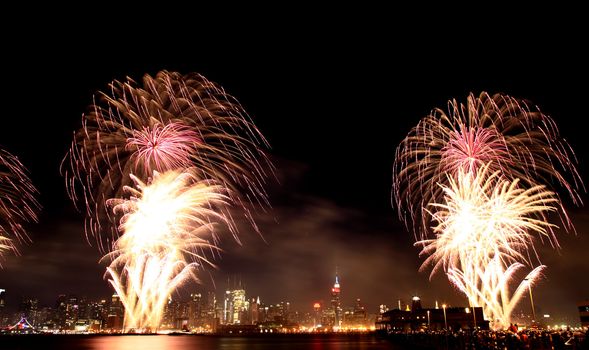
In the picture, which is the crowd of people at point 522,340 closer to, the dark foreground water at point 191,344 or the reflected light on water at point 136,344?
the dark foreground water at point 191,344

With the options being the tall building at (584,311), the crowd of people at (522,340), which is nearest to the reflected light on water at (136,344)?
the crowd of people at (522,340)

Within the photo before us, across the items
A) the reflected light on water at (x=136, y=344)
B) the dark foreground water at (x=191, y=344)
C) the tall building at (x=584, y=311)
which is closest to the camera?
the reflected light on water at (x=136, y=344)

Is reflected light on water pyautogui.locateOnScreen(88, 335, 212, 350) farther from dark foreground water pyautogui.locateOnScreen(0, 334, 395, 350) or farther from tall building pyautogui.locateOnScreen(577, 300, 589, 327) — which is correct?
tall building pyautogui.locateOnScreen(577, 300, 589, 327)

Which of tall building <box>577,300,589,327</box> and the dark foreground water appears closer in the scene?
the dark foreground water

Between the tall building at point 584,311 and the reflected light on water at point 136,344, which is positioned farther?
the tall building at point 584,311

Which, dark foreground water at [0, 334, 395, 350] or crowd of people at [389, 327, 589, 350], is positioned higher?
crowd of people at [389, 327, 589, 350]

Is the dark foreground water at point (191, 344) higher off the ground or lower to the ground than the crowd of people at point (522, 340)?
lower

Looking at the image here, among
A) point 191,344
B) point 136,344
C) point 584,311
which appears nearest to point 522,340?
point 191,344

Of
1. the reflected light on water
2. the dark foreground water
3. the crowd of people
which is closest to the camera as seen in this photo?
the crowd of people

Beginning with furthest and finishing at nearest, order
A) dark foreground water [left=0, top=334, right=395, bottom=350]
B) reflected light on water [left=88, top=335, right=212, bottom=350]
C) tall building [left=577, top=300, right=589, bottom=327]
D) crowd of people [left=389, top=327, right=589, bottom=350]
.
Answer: tall building [left=577, top=300, right=589, bottom=327] < dark foreground water [left=0, top=334, right=395, bottom=350] < reflected light on water [left=88, top=335, right=212, bottom=350] < crowd of people [left=389, top=327, right=589, bottom=350]

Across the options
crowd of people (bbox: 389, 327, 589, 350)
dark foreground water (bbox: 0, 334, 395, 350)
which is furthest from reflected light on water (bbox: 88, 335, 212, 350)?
crowd of people (bbox: 389, 327, 589, 350)

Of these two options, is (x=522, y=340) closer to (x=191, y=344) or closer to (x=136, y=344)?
(x=191, y=344)
